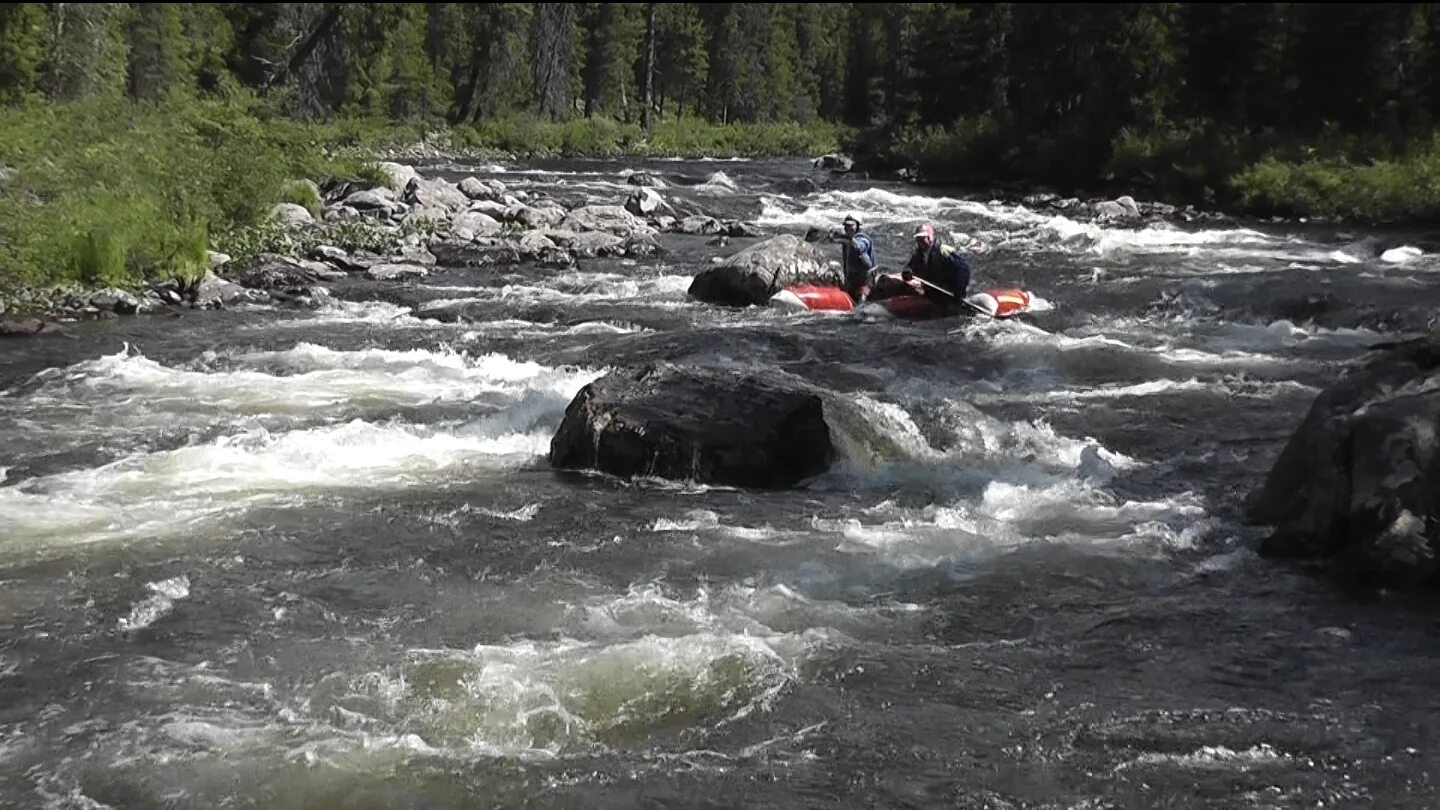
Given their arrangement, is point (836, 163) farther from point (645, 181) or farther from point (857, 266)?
point (857, 266)

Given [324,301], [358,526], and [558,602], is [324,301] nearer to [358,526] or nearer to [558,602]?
[358,526]

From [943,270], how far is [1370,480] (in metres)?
8.00

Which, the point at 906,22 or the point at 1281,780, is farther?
the point at 906,22

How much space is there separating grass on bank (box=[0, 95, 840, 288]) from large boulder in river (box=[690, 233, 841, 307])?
6068mm

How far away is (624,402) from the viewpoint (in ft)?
30.0

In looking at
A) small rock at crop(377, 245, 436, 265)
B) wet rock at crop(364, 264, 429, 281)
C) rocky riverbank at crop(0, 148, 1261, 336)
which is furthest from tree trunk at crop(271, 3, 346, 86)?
wet rock at crop(364, 264, 429, 281)

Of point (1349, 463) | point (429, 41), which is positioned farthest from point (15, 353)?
point (429, 41)

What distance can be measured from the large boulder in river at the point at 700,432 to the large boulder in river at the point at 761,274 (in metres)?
6.88

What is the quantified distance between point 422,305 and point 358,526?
8362mm

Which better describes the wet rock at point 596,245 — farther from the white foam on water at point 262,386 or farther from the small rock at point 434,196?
the white foam on water at point 262,386

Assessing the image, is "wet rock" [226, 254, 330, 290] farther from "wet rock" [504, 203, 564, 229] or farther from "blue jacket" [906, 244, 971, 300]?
"blue jacket" [906, 244, 971, 300]

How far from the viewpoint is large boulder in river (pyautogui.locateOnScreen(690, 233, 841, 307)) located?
53.0 ft

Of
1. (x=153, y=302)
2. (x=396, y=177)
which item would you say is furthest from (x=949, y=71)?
(x=153, y=302)

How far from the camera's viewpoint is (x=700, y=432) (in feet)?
29.1
